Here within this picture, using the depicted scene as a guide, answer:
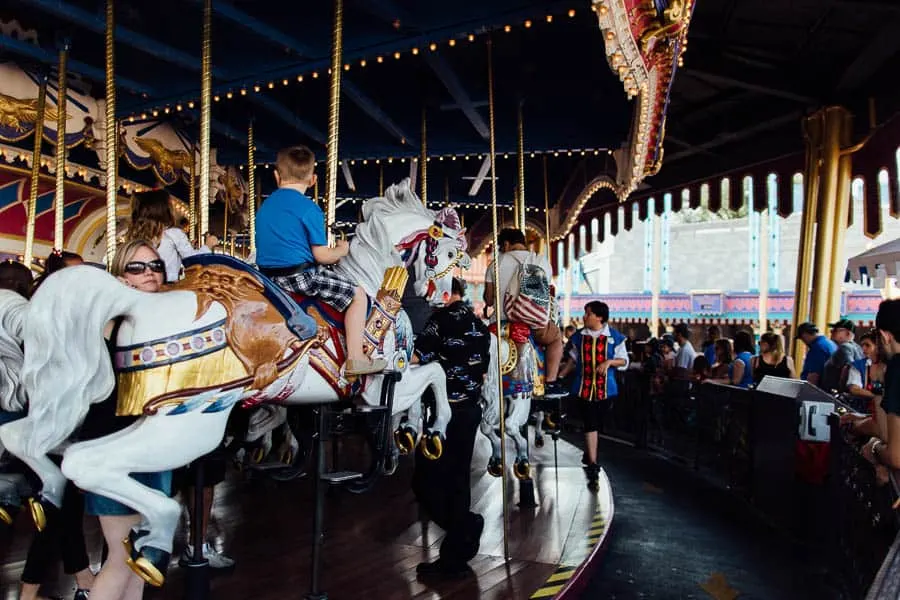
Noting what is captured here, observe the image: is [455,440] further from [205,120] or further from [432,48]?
[432,48]

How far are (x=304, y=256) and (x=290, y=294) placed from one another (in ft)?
0.50

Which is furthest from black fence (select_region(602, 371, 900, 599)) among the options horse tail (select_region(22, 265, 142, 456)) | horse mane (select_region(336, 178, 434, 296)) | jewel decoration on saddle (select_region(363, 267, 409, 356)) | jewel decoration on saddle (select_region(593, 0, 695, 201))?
horse tail (select_region(22, 265, 142, 456))

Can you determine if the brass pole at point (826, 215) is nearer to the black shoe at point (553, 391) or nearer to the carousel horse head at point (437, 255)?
the black shoe at point (553, 391)

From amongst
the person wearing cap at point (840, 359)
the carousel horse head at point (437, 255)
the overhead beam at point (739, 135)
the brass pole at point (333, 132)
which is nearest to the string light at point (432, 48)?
the brass pole at point (333, 132)

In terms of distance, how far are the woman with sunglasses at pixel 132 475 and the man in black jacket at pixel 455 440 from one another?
1.43m

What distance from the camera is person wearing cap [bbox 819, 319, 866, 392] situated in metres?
5.43

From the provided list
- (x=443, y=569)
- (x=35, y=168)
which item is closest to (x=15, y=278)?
(x=443, y=569)

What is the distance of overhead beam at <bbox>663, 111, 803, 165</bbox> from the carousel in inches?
68.1

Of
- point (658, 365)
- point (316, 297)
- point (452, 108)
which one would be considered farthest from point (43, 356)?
point (658, 365)

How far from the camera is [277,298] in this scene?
2338mm

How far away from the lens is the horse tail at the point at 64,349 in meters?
1.85

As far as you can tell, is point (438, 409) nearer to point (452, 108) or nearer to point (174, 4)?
point (174, 4)

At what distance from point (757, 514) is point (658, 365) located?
3.83 m

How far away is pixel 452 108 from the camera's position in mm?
6277
